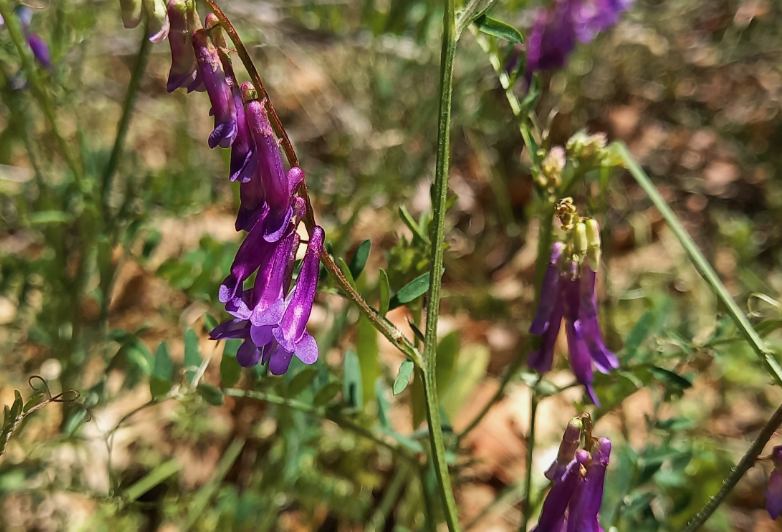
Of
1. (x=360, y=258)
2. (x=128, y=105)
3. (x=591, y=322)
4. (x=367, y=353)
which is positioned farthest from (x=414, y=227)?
(x=128, y=105)

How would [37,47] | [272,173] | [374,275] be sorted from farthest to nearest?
[374,275]
[37,47]
[272,173]

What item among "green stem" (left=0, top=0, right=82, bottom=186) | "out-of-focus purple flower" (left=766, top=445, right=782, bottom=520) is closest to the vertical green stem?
"out-of-focus purple flower" (left=766, top=445, right=782, bottom=520)

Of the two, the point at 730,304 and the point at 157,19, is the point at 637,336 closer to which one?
the point at 730,304

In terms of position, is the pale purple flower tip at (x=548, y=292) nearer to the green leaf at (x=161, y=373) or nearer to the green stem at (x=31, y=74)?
the green leaf at (x=161, y=373)

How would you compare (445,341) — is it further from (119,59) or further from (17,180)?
(119,59)

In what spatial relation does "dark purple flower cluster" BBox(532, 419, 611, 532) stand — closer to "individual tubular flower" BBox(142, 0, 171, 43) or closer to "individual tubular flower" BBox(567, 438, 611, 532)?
"individual tubular flower" BBox(567, 438, 611, 532)

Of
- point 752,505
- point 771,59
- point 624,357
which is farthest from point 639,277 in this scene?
point 771,59

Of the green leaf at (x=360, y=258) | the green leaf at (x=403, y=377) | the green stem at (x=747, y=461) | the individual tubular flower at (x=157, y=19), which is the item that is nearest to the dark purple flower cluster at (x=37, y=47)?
the individual tubular flower at (x=157, y=19)
